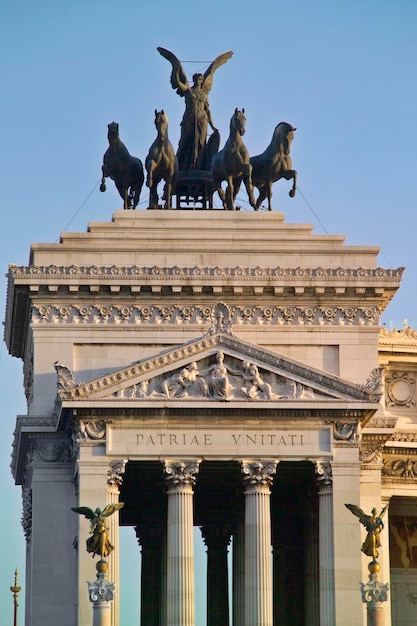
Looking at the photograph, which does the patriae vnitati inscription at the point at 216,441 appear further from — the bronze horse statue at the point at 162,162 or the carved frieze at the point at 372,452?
the bronze horse statue at the point at 162,162

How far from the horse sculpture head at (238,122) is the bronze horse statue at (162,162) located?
10.1 feet

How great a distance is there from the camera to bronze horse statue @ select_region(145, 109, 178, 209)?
110625 mm

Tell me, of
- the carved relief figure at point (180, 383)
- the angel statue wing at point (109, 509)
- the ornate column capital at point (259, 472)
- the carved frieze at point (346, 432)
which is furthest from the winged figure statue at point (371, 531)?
the carved relief figure at point (180, 383)

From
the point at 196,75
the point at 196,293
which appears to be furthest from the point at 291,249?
the point at 196,75

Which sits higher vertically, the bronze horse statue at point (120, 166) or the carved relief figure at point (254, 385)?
A: the bronze horse statue at point (120, 166)

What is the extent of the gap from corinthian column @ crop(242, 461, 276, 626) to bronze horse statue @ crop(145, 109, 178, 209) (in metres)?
17.5

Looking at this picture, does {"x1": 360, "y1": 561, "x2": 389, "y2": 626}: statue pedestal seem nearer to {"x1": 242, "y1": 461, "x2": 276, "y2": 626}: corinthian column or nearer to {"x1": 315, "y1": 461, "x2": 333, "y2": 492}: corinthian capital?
{"x1": 242, "y1": 461, "x2": 276, "y2": 626}: corinthian column

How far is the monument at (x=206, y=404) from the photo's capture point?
98.3m

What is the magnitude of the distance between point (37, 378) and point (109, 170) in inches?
468

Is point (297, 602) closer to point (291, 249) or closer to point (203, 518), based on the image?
point (203, 518)

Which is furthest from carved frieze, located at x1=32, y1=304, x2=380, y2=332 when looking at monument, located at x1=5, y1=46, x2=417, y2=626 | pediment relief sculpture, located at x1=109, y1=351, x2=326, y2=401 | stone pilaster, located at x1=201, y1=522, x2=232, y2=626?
stone pilaster, located at x1=201, y1=522, x2=232, y2=626

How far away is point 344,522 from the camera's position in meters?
98.2

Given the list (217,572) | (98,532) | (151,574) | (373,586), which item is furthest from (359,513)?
(151,574)

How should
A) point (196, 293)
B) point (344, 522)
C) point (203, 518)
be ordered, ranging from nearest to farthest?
point (344, 522)
point (196, 293)
point (203, 518)
